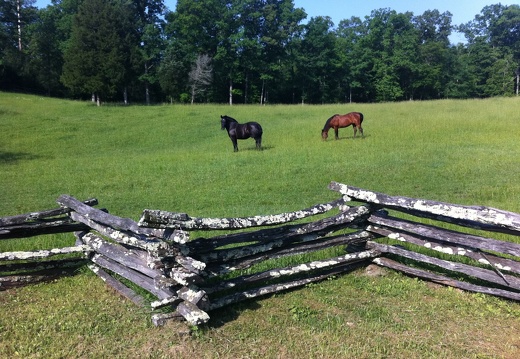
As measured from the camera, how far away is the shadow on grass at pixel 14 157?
19.2 meters

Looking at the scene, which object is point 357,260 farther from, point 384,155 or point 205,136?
point 205,136

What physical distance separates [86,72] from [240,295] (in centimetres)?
4298

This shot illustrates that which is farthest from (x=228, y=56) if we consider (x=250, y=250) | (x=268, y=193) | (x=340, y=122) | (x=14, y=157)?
(x=250, y=250)

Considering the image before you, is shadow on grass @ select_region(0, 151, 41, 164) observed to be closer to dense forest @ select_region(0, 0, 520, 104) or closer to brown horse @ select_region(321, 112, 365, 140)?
brown horse @ select_region(321, 112, 365, 140)

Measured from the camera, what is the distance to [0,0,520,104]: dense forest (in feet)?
149

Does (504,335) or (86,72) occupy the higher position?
(86,72)

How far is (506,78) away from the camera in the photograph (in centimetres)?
7162

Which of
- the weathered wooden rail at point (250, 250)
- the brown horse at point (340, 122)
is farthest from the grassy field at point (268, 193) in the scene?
the brown horse at point (340, 122)

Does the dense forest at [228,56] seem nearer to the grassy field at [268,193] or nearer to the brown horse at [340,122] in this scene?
the grassy field at [268,193]

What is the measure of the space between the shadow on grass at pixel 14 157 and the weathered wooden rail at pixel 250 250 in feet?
49.9

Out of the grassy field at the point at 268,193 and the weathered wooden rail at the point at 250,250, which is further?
the weathered wooden rail at the point at 250,250

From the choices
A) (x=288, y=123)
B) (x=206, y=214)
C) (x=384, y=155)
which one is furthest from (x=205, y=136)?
(x=206, y=214)

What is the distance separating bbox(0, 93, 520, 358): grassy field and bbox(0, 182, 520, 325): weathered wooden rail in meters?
0.21

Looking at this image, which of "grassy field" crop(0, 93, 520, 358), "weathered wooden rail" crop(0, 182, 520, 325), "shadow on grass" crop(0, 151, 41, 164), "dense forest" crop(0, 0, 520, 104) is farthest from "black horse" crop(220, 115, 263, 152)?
"dense forest" crop(0, 0, 520, 104)
